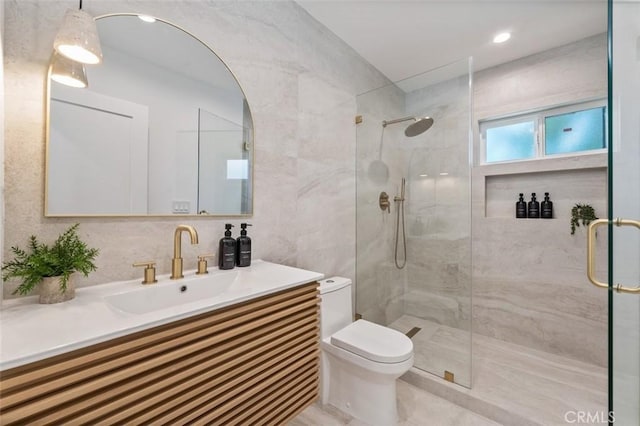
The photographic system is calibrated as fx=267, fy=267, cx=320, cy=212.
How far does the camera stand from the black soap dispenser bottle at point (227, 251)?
1368 millimetres

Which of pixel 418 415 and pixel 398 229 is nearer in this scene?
pixel 418 415

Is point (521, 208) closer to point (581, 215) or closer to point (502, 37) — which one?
point (581, 215)

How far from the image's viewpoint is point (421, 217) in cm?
230

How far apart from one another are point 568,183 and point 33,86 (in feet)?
11.0

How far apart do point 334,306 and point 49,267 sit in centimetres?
136

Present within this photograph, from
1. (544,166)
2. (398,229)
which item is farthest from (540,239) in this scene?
(398,229)

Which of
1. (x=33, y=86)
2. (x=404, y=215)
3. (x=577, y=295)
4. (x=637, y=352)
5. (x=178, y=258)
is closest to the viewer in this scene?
(x=637, y=352)

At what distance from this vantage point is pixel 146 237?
119 centimetres

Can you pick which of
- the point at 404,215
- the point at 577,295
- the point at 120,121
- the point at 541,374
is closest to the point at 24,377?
the point at 120,121

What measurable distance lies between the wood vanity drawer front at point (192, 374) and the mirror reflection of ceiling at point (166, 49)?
3.81 ft

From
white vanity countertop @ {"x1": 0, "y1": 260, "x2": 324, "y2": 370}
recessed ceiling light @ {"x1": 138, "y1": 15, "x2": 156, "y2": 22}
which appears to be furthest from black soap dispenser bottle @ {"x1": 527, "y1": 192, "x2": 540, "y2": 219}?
recessed ceiling light @ {"x1": 138, "y1": 15, "x2": 156, "y2": 22}

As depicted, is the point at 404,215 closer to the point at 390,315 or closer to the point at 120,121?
the point at 390,315

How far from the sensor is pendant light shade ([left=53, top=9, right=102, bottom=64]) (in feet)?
2.97

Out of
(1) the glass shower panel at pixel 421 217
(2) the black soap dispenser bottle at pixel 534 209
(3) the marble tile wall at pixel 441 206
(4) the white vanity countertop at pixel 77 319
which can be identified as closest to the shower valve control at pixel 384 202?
(1) the glass shower panel at pixel 421 217
